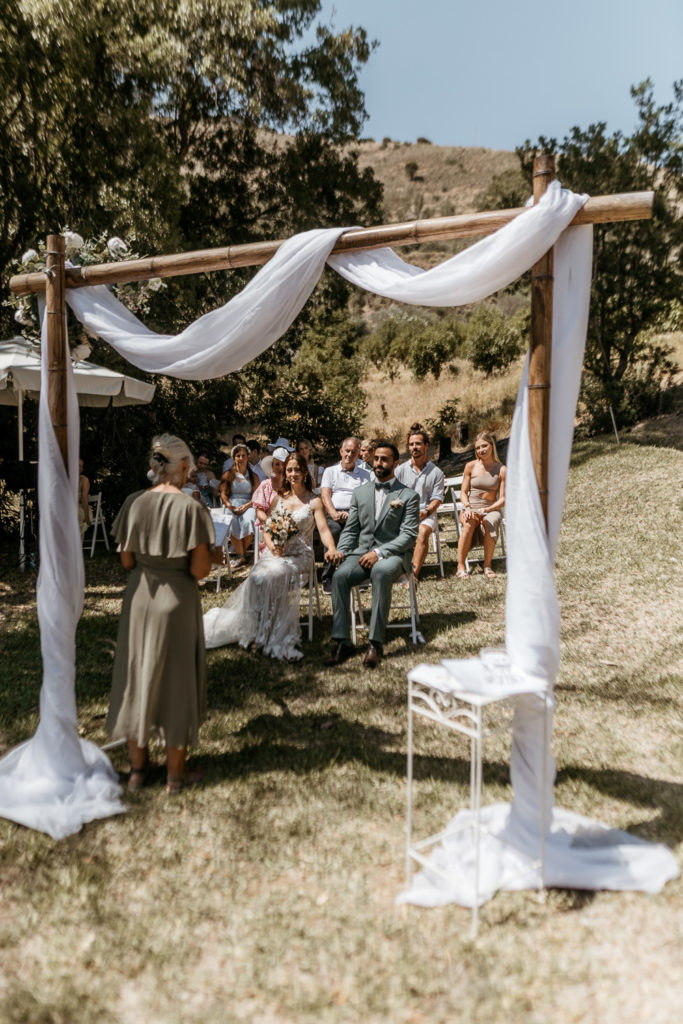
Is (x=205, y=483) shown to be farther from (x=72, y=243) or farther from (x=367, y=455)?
(x=72, y=243)

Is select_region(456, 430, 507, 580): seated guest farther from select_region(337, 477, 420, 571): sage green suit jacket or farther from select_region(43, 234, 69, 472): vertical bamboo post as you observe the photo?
select_region(43, 234, 69, 472): vertical bamboo post

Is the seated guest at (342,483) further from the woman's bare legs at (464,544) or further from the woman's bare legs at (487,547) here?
the woman's bare legs at (487,547)

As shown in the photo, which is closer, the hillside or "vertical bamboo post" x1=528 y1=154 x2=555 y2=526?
"vertical bamboo post" x1=528 y1=154 x2=555 y2=526

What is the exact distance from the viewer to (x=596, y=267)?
19516 mm

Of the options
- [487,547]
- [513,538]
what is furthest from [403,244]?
[487,547]

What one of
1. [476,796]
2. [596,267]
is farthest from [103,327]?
[596,267]

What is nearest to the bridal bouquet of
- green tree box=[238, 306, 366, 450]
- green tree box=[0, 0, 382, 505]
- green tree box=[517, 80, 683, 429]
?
green tree box=[0, 0, 382, 505]

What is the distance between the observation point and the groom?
249 inches

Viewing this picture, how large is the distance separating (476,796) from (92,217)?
11.5 m

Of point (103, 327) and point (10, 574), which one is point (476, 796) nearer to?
point (103, 327)

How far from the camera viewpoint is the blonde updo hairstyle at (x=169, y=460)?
4258 millimetres

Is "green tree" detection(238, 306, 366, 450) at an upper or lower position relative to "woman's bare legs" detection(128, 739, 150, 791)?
upper

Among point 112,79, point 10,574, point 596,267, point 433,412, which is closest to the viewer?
point 10,574

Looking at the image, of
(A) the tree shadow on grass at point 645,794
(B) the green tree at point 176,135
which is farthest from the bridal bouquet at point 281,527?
(B) the green tree at point 176,135
